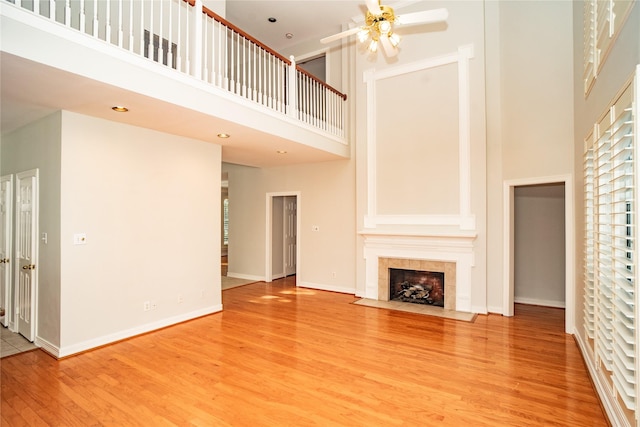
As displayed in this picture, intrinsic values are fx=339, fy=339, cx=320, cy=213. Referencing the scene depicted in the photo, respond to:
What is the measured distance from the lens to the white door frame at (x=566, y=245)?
4.44 metres

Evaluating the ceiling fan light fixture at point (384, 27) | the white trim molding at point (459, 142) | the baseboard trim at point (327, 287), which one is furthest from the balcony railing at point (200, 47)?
the baseboard trim at point (327, 287)

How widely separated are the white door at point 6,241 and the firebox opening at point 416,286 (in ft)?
18.8

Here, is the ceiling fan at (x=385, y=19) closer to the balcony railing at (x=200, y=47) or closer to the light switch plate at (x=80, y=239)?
the balcony railing at (x=200, y=47)

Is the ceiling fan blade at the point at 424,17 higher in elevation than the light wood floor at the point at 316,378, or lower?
higher

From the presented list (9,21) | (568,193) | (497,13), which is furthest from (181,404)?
(497,13)

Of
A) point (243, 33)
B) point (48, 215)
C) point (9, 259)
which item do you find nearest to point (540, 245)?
point (243, 33)

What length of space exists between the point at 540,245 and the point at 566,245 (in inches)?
57.7

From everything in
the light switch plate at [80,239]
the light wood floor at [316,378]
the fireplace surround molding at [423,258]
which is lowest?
the light wood floor at [316,378]

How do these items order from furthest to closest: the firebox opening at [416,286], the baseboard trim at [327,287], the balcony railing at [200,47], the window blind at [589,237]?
the baseboard trim at [327,287]
the firebox opening at [416,286]
the balcony railing at [200,47]
the window blind at [589,237]

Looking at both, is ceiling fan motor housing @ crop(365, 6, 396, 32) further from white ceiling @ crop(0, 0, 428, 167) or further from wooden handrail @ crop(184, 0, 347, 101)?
wooden handrail @ crop(184, 0, 347, 101)

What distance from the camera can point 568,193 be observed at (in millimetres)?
4543

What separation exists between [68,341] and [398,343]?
3713 millimetres

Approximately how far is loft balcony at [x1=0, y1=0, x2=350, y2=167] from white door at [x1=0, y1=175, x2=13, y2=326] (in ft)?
2.78

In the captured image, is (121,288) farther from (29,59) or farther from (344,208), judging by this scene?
(344,208)
